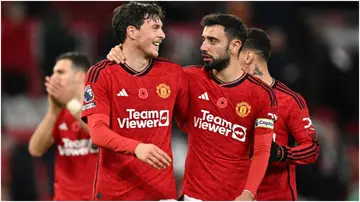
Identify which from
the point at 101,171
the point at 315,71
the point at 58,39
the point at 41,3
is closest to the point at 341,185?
the point at 315,71

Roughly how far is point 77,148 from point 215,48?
173 centimetres

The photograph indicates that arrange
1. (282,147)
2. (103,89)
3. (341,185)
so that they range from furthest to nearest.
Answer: (341,185)
(282,147)
(103,89)

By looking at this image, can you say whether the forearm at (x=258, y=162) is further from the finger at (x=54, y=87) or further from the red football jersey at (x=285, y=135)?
the finger at (x=54, y=87)

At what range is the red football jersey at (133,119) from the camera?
18.3 ft

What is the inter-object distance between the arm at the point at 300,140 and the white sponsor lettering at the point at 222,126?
0.32 meters

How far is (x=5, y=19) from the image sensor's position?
1138cm

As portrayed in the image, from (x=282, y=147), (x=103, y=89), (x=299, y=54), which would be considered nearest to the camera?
(x=103, y=89)

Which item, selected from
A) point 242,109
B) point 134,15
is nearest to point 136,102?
point 134,15

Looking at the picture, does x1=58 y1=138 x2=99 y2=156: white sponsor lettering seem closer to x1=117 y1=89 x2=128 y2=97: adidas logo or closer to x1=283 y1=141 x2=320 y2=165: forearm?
x1=117 y1=89 x2=128 y2=97: adidas logo

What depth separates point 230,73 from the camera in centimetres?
582

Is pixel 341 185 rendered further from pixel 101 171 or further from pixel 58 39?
pixel 101 171

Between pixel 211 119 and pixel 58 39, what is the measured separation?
5.14 metres

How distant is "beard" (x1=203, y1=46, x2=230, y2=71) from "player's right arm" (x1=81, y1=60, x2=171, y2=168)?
664 mm

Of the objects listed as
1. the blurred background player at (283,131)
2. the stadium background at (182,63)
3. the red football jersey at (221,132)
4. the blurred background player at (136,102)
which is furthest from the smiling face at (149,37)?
the stadium background at (182,63)
